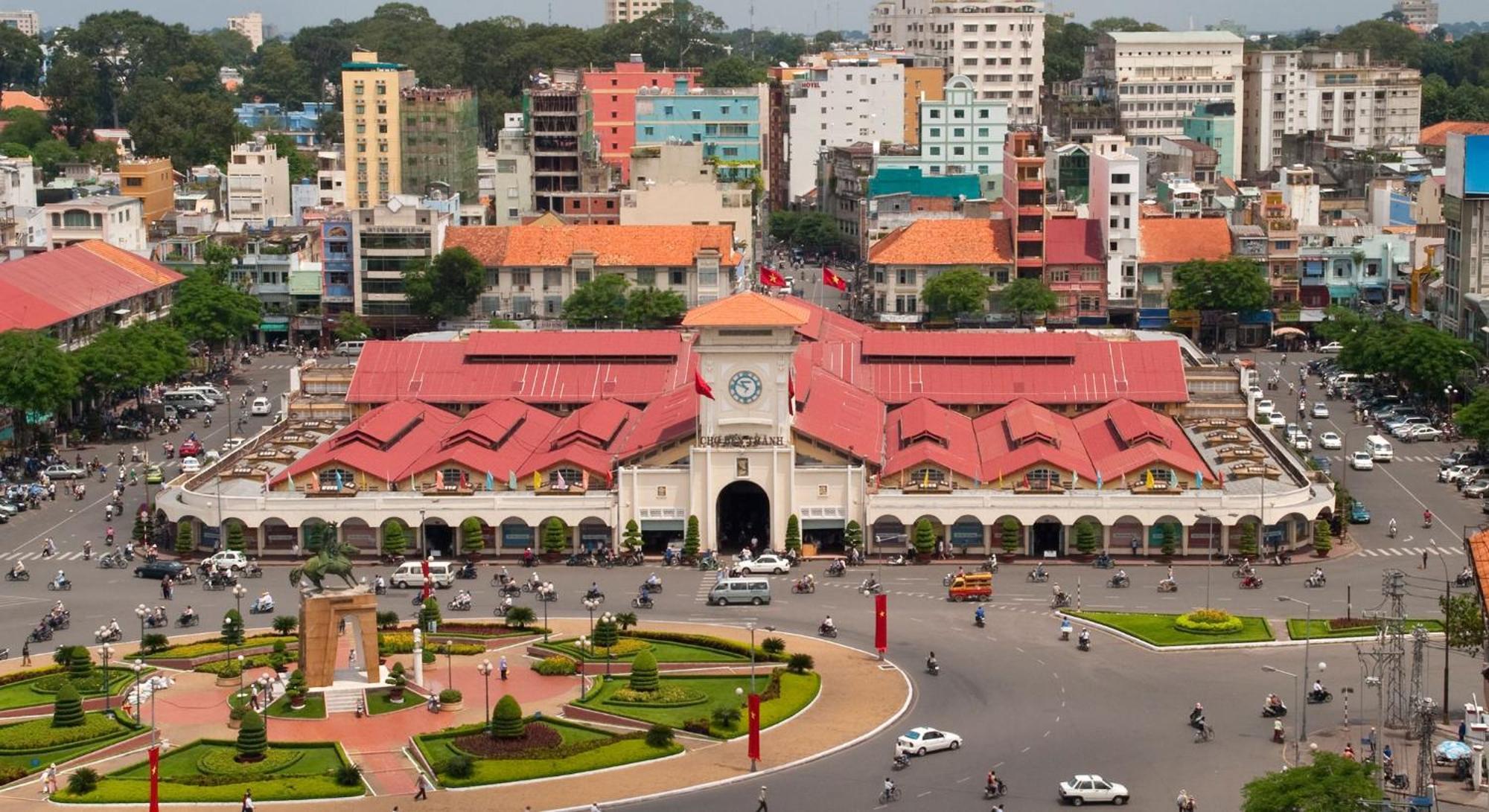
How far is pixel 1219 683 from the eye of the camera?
82750 mm

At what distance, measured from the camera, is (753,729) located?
242ft

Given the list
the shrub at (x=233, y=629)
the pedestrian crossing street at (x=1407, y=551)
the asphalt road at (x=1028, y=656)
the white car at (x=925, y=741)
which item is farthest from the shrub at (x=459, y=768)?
the pedestrian crossing street at (x=1407, y=551)

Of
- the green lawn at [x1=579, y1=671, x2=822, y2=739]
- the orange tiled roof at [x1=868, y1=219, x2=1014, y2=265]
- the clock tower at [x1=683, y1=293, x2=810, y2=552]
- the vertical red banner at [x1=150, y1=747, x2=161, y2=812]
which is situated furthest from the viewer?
the orange tiled roof at [x1=868, y1=219, x2=1014, y2=265]

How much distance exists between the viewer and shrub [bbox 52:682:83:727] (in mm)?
77500

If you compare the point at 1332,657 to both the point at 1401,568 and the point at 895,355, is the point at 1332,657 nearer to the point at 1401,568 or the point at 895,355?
the point at 1401,568

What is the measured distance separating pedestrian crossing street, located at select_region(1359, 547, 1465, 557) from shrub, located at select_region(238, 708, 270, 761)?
49689 millimetres

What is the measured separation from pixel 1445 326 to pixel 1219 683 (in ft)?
226

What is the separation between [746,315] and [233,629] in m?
27.5

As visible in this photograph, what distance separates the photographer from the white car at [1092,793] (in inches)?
2756

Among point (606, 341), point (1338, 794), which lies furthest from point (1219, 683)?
point (606, 341)

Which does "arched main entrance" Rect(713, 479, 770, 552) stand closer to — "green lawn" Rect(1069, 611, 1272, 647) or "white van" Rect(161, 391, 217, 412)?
"green lawn" Rect(1069, 611, 1272, 647)

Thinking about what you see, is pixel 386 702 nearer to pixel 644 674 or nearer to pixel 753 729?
pixel 644 674

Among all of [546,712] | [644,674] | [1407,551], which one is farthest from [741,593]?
[1407,551]

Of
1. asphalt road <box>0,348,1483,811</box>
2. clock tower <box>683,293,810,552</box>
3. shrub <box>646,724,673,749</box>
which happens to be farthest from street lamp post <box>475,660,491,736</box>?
clock tower <box>683,293,810,552</box>
